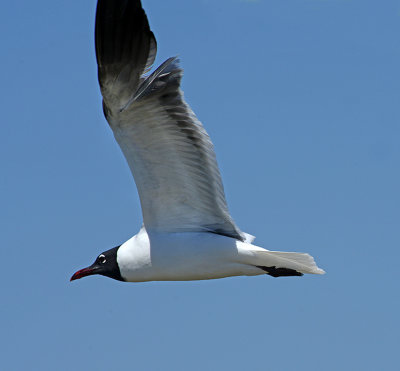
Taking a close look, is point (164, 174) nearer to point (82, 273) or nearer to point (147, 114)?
point (147, 114)

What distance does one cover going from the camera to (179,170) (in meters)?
13.6

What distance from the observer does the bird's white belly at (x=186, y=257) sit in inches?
543

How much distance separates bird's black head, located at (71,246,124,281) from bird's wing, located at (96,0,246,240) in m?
0.99

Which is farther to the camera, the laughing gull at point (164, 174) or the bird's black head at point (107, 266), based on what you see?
the bird's black head at point (107, 266)

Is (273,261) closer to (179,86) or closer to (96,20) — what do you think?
(179,86)

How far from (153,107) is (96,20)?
3.45 feet

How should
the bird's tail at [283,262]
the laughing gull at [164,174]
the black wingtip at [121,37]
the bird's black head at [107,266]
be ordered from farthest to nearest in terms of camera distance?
the bird's black head at [107,266] < the bird's tail at [283,262] < the laughing gull at [164,174] < the black wingtip at [121,37]

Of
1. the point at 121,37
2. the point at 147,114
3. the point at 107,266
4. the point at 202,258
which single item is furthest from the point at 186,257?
the point at 121,37

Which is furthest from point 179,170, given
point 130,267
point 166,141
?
point 130,267

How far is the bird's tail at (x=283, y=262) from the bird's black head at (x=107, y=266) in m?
1.69

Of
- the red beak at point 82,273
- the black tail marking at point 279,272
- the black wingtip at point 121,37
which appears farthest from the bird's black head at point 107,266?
the black wingtip at point 121,37

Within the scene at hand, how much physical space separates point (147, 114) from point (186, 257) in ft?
5.48

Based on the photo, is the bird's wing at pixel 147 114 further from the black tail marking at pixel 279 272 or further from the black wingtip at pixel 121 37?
the black tail marking at pixel 279 272

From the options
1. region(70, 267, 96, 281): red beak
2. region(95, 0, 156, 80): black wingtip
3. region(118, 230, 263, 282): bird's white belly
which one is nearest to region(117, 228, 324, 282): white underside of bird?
region(118, 230, 263, 282): bird's white belly
